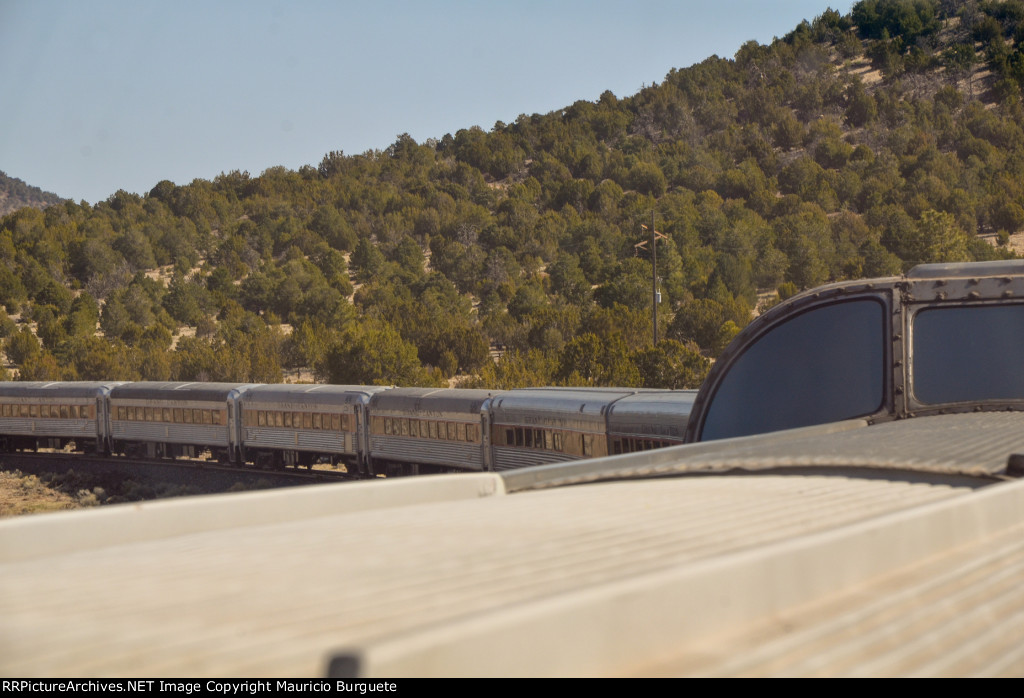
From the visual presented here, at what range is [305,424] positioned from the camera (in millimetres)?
26875

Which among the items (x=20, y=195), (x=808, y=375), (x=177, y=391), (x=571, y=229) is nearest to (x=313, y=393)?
(x=177, y=391)

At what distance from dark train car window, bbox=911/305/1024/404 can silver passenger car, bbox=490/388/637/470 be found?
1034 cm

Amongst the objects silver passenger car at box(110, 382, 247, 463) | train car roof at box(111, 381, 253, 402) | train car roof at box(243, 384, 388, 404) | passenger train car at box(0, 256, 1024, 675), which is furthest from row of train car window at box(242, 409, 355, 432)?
passenger train car at box(0, 256, 1024, 675)

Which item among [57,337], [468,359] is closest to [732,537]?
[468,359]

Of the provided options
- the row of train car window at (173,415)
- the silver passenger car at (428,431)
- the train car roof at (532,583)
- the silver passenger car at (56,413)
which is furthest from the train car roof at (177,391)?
the train car roof at (532,583)

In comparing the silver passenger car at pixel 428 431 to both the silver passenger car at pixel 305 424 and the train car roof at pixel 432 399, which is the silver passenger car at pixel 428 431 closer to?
the train car roof at pixel 432 399

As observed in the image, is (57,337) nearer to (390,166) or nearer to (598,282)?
(598,282)

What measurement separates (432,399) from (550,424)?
445 centimetres

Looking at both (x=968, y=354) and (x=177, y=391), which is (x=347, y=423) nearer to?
(x=177, y=391)

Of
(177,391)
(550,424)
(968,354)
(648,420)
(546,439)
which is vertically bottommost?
(546,439)

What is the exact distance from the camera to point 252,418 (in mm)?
27766

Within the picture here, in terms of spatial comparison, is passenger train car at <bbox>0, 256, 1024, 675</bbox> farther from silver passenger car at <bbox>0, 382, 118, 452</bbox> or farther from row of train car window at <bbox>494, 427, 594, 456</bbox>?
silver passenger car at <bbox>0, 382, 118, 452</bbox>

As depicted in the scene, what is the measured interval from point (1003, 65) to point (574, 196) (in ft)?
121

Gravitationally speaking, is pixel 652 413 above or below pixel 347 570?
below
